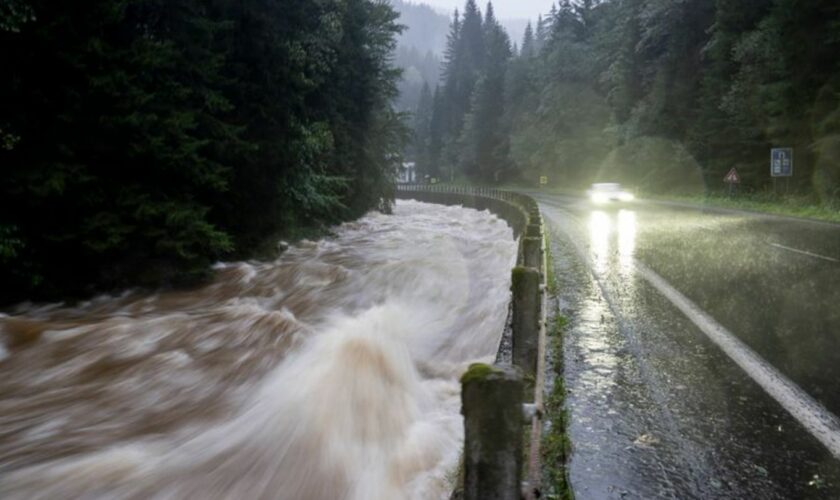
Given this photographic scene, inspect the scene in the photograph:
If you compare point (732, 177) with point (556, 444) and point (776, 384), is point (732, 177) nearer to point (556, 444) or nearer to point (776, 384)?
point (776, 384)

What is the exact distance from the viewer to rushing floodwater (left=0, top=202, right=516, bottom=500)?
17.3ft

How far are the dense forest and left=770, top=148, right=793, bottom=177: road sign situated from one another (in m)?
0.81

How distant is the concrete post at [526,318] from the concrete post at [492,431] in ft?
7.27

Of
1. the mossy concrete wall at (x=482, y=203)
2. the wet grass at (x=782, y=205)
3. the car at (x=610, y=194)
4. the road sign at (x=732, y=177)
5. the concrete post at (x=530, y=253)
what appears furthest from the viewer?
the car at (x=610, y=194)

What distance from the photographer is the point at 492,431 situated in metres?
2.67

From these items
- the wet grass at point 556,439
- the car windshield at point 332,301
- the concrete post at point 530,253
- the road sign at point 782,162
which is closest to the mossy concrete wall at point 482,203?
the car windshield at point 332,301

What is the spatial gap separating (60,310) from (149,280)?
6.69 ft

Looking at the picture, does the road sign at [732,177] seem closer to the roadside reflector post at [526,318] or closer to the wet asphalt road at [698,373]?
the wet asphalt road at [698,373]

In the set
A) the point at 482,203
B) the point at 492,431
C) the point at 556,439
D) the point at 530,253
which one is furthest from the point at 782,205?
the point at 492,431

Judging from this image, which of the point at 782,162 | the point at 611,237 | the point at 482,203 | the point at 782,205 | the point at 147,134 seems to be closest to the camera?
the point at 147,134

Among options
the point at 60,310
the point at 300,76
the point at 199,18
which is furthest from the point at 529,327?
the point at 300,76

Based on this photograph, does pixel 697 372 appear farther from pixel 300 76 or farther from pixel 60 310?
pixel 300 76

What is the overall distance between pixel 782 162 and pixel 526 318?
2836cm

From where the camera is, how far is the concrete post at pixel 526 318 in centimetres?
494
